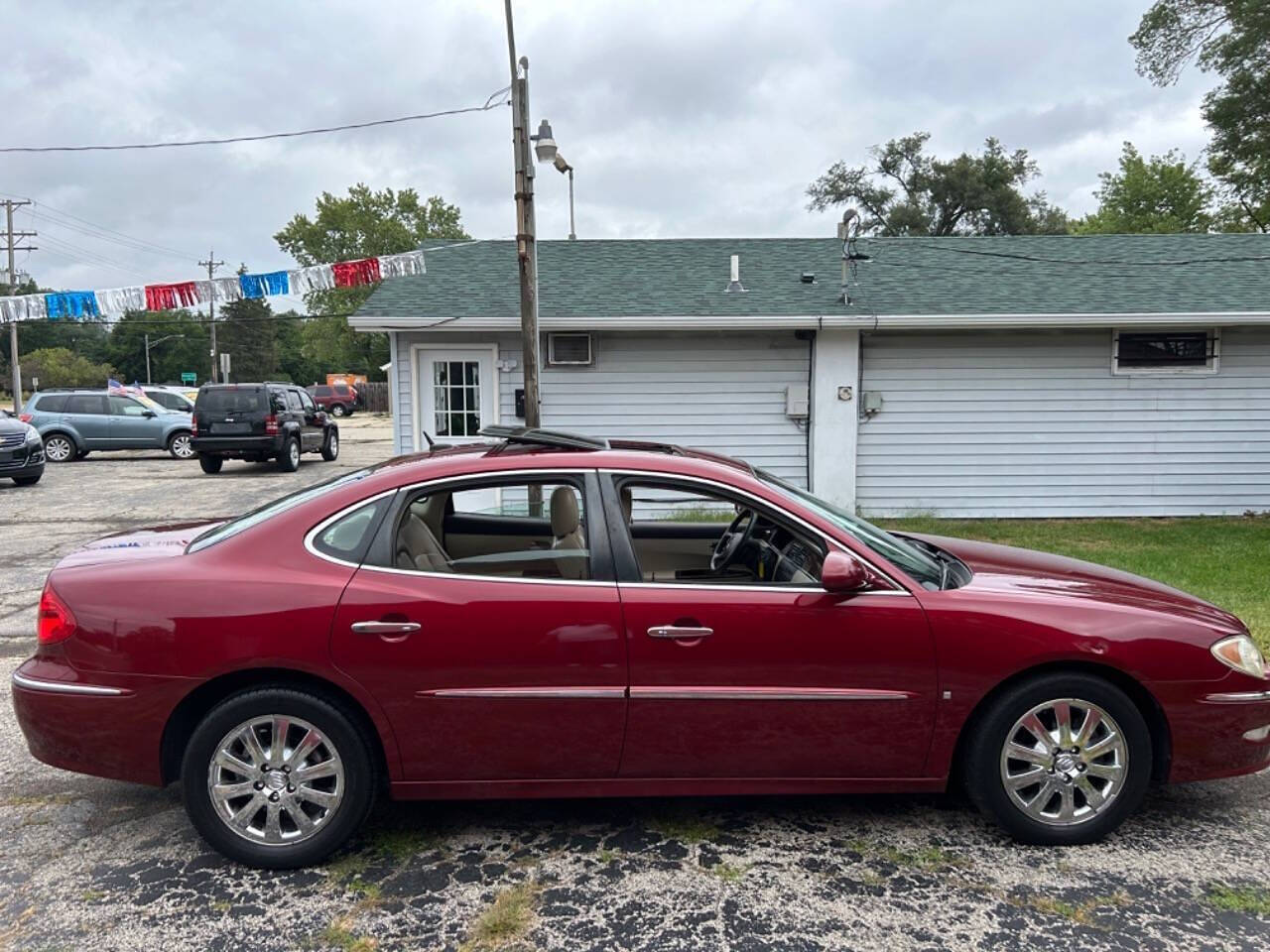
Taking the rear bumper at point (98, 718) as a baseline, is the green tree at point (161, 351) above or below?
above

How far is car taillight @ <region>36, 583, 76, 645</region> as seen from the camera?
306 cm

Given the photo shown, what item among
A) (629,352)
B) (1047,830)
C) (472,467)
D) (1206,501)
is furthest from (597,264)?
(1047,830)

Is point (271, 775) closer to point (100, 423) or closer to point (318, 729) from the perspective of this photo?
point (318, 729)

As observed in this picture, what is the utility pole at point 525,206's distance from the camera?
28.9ft

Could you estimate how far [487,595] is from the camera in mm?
3062

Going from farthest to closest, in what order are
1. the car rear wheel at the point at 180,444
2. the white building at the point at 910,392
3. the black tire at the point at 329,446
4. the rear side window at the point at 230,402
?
the car rear wheel at the point at 180,444, the black tire at the point at 329,446, the rear side window at the point at 230,402, the white building at the point at 910,392

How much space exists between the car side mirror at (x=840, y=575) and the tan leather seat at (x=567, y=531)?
2.83ft

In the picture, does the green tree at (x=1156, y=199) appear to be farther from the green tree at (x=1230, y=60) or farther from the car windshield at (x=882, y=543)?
the car windshield at (x=882, y=543)

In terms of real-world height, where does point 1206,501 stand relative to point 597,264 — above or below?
below

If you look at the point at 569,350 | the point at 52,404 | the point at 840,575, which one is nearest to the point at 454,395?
the point at 569,350

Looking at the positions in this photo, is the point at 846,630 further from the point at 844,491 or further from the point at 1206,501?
the point at 1206,501

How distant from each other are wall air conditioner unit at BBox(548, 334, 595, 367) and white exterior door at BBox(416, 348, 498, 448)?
0.74 metres

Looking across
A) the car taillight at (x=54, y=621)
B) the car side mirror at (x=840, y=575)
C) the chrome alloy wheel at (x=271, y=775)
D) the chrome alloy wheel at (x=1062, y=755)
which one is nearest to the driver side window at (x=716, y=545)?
the car side mirror at (x=840, y=575)

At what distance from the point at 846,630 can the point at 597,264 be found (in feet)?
32.5
